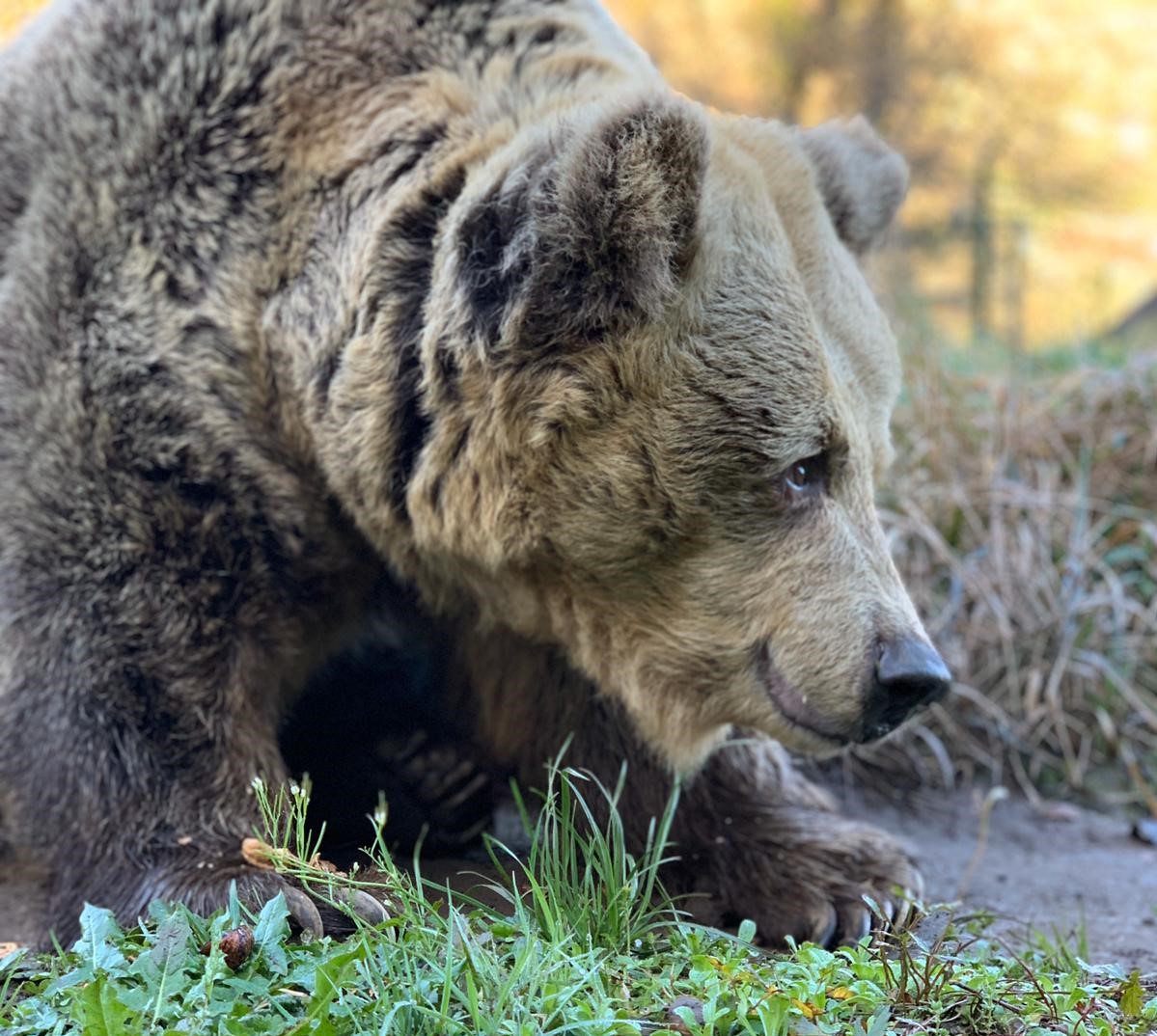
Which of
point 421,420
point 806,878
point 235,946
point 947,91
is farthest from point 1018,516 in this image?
point 947,91

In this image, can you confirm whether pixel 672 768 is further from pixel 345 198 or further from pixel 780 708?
pixel 345 198

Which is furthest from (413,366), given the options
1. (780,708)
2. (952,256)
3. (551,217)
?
(952,256)

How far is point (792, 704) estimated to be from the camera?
2686 mm

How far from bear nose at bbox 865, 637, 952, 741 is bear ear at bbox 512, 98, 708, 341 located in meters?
0.76

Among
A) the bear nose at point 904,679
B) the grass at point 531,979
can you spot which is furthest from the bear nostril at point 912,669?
the grass at point 531,979

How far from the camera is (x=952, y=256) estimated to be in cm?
1294

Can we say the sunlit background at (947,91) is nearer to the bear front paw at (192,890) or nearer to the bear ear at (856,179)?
the bear ear at (856,179)

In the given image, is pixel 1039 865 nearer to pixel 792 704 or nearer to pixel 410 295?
pixel 792 704

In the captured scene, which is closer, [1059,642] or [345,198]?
[345,198]

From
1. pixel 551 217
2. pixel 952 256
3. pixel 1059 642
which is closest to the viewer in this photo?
pixel 551 217

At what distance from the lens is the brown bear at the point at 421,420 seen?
258 centimetres

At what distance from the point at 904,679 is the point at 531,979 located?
96cm

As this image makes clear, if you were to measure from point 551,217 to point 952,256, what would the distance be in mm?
11194

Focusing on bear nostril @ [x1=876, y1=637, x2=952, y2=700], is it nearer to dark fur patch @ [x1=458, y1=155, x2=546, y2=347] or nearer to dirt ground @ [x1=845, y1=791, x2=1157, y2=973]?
dirt ground @ [x1=845, y1=791, x2=1157, y2=973]
